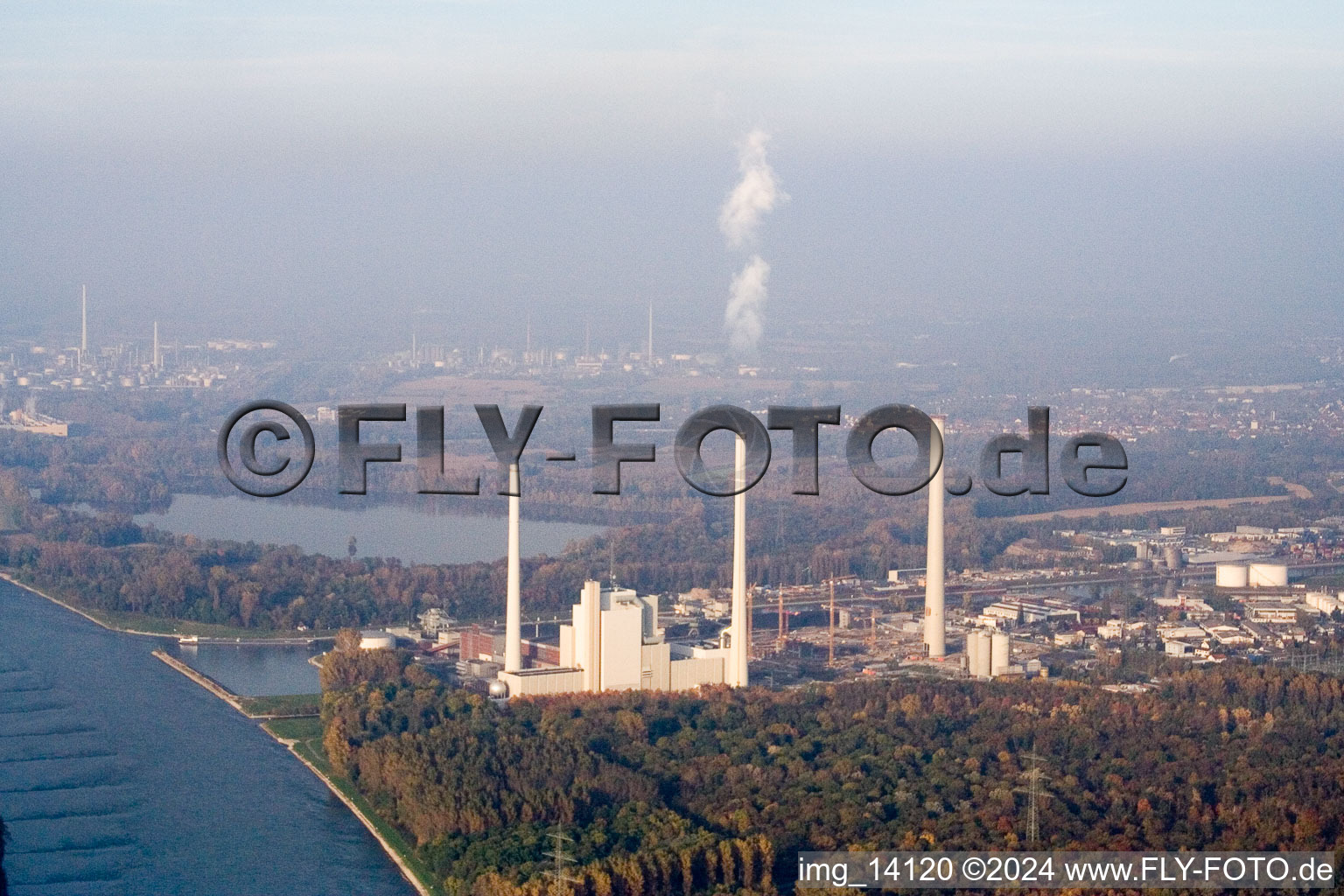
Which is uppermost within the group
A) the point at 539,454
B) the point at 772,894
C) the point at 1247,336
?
the point at 1247,336

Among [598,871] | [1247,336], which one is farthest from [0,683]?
[1247,336]

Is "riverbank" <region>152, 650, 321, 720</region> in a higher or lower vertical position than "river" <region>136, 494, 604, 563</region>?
lower

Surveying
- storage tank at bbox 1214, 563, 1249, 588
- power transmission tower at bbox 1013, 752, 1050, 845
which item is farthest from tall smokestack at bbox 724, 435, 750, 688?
storage tank at bbox 1214, 563, 1249, 588

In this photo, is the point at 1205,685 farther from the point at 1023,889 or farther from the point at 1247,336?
the point at 1247,336

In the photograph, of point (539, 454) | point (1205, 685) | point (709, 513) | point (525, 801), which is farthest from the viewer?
point (539, 454)

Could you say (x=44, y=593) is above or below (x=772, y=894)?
above

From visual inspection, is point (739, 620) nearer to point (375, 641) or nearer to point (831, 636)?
point (831, 636)

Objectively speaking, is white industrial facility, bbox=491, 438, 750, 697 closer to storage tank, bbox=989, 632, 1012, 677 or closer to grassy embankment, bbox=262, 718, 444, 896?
grassy embankment, bbox=262, 718, 444, 896
